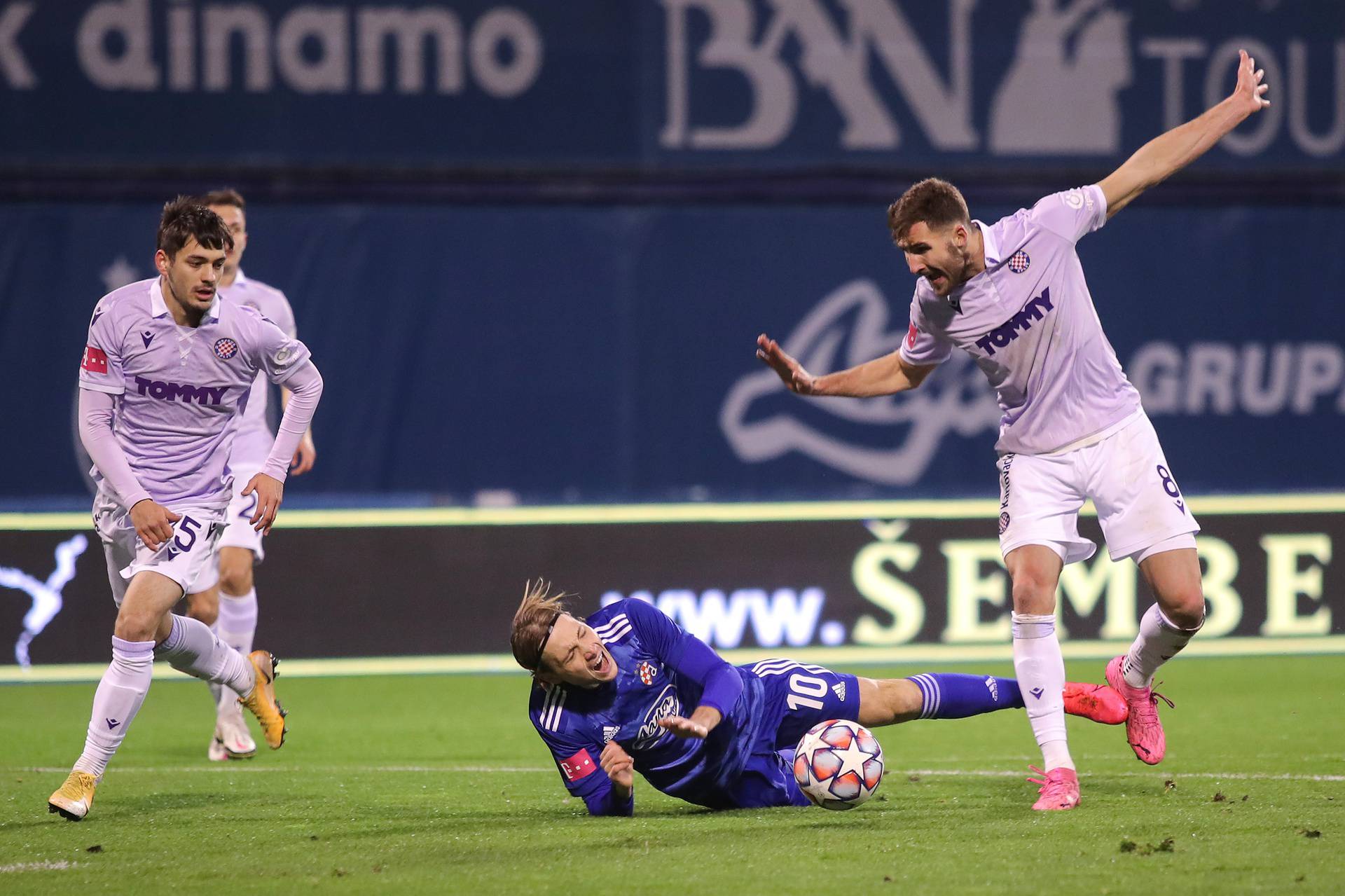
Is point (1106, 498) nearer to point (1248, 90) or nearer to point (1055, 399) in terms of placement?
point (1055, 399)

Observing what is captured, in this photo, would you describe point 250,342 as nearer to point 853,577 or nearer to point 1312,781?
point 1312,781

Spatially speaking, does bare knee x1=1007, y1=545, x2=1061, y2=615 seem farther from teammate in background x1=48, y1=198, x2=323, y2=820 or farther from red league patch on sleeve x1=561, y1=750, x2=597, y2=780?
teammate in background x1=48, y1=198, x2=323, y2=820

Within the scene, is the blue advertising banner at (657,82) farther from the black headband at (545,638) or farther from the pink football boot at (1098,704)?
the black headband at (545,638)

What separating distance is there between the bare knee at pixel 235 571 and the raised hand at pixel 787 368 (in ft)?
8.27

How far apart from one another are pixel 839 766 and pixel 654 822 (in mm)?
540

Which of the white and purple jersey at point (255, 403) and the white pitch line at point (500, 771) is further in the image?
the white and purple jersey at point (255, 403)

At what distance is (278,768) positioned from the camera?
20.5ft

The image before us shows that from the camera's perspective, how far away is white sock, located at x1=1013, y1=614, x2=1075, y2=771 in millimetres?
4922

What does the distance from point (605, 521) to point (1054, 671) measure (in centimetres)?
437

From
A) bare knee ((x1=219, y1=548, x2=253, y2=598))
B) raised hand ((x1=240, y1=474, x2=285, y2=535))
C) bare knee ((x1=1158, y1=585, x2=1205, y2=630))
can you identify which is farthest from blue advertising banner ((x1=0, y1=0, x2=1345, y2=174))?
bare knee ((x1=1158, y1=585, x2=1205, y2=630))

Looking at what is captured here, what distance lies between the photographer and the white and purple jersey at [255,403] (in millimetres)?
6848

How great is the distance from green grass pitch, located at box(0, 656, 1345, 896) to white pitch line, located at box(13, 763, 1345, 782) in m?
0.02

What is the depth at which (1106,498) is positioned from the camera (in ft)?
16.5

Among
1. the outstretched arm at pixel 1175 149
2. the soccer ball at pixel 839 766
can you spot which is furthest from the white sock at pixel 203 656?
the outstretched arm at pixel 1175 149
